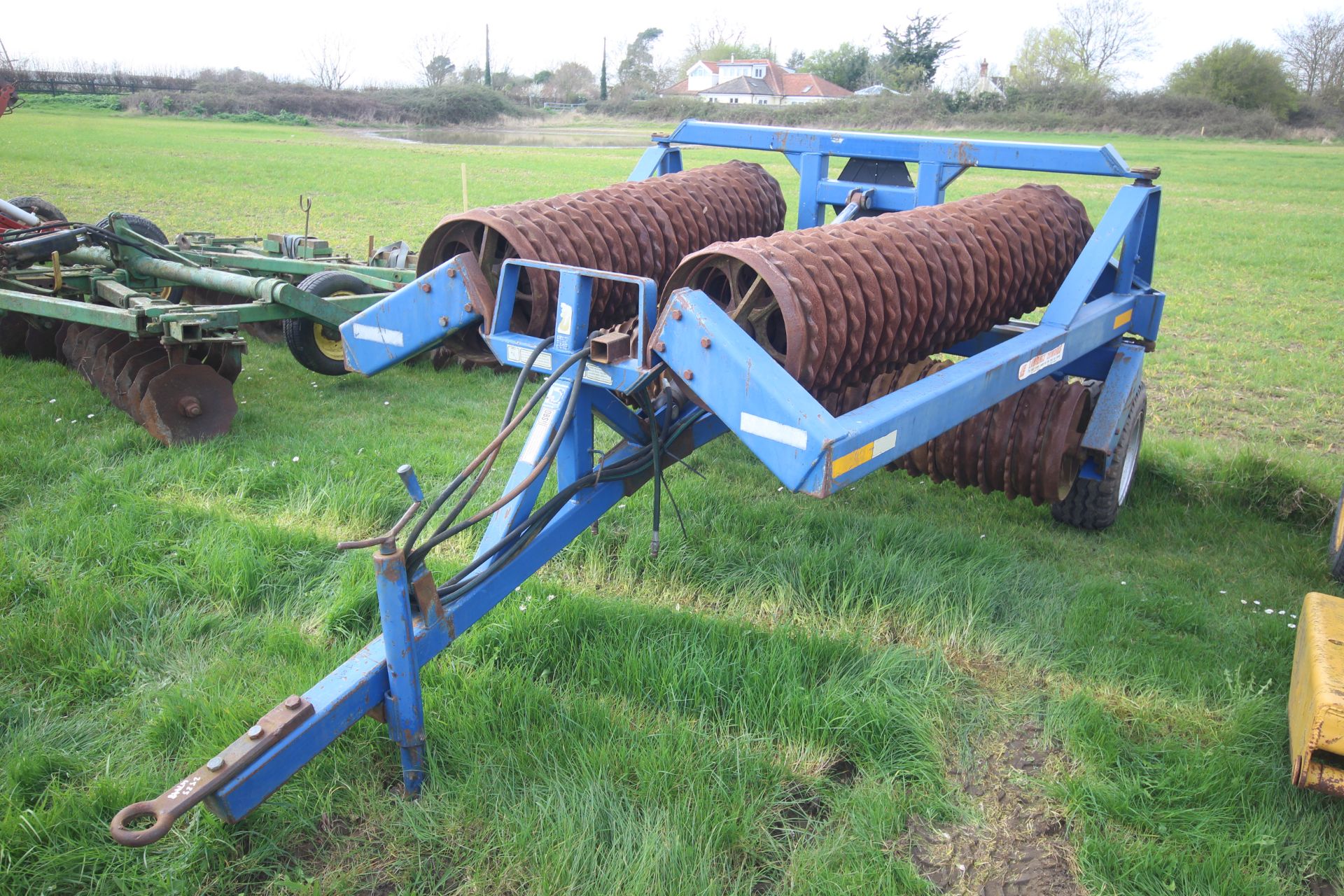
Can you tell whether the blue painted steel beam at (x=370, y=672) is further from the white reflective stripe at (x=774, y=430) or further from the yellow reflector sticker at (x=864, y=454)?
the yellow reflector sticker at (x=864, y=454)

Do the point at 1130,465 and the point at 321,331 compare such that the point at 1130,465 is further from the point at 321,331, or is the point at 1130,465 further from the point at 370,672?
the point at 321,331

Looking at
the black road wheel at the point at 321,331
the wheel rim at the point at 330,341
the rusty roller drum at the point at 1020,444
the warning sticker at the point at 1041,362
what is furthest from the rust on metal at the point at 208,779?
the wheel rim at the point at 330,341

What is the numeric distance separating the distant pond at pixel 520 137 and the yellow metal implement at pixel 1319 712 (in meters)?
36.1

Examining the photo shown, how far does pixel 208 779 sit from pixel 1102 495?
4.10 metres

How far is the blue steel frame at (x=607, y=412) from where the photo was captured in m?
2.64

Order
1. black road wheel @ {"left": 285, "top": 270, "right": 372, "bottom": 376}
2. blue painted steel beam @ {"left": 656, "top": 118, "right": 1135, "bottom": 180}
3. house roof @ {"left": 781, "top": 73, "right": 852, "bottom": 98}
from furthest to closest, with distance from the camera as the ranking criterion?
house roof @ {"left": 781, "top": 73, "right": 852, "bottom": 98}
black road wheel @ {"left": 285, "top": 270, "right": 372, "bottom": 376}
blue painted steel beam @ {"left": 656, "top": 118, "right": 1135, "bottom": 180}

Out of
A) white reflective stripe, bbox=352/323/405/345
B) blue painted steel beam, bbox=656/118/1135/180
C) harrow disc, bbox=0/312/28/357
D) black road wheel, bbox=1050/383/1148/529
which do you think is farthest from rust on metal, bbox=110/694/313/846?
harrow disc, bbox=0/312/28/357

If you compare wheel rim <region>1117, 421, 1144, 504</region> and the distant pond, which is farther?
the distant pond

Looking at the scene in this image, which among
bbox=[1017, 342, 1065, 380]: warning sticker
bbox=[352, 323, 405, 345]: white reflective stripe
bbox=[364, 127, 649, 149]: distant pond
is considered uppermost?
bbox=[364, 127, 649, 149]: distant pond

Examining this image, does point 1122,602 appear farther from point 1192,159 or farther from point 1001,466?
point 1192,159

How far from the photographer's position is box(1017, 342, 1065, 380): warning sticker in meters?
3.60

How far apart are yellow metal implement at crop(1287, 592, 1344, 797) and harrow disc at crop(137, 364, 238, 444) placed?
5206 mm

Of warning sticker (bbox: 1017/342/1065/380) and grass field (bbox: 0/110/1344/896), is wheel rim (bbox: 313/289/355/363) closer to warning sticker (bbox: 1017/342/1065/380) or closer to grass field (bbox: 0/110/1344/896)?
grass field (bbox: 0/110/1344/896)

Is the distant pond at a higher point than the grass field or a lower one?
higher
